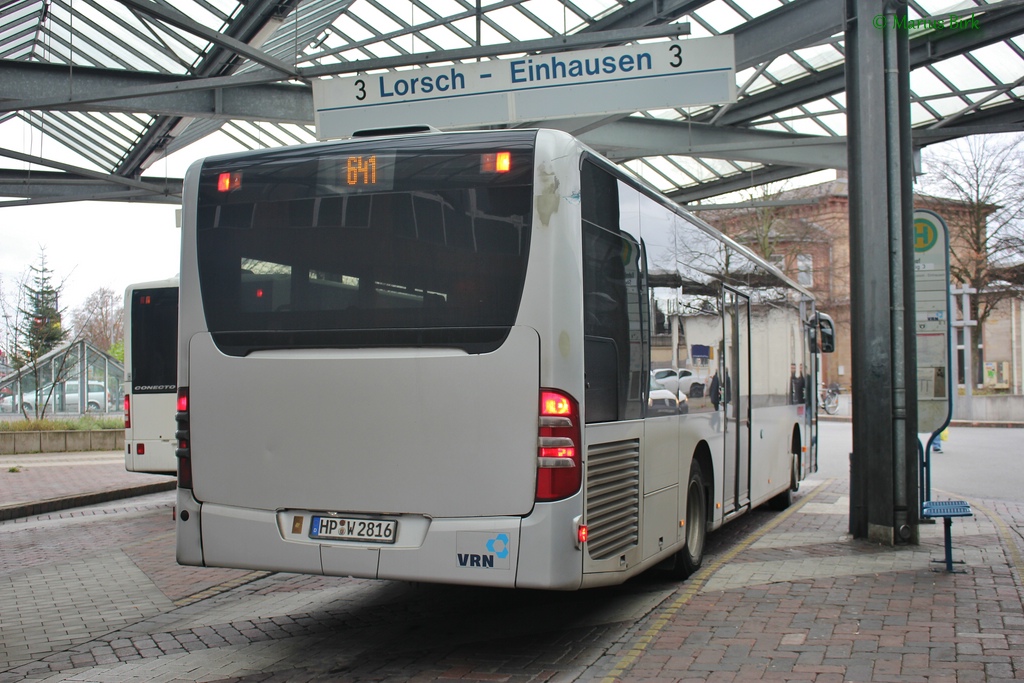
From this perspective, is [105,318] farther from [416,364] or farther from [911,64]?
[416,364]

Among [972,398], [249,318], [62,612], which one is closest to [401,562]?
[249,318]

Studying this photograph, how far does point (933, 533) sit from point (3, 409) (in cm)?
2815

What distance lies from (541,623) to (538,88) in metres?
5.60

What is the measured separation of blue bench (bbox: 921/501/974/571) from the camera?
8.27m

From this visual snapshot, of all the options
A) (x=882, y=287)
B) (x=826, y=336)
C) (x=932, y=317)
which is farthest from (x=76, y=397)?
(x=882, y=287)

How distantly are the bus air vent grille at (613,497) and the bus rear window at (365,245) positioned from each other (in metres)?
0.97

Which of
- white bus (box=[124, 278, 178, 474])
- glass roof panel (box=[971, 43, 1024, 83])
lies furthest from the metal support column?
white bus (box=[124, 278, 178, 474])

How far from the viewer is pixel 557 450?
5.54 metres

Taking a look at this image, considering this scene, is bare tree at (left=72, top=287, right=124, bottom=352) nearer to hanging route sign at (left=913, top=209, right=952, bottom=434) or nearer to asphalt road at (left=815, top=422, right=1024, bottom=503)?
asphalt road at (left=815, top=422, right=1024, bottom=503)

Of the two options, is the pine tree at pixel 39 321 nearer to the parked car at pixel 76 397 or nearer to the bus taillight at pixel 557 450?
the parked car at pixel 76 397

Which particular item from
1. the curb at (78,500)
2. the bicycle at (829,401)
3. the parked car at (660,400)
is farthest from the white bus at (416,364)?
the bicycle at (829,401)

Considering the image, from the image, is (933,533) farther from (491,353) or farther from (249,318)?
(249,318)

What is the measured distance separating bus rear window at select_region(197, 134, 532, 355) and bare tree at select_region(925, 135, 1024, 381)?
33.2m

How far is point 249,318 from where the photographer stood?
6223mm
